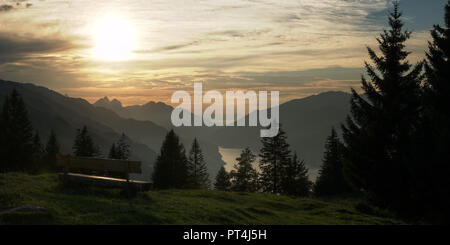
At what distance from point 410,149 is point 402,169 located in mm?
1958

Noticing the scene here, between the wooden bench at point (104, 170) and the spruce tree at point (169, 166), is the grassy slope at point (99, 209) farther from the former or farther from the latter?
the spruce tree at point (169, 166)

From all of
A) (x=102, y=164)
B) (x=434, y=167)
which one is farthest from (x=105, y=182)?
(x=434, y=167)

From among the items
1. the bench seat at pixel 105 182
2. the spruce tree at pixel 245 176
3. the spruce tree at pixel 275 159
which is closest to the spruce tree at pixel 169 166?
the spruce tree at pixel 275 159

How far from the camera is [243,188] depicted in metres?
58.2

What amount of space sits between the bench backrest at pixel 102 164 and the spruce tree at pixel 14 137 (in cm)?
3563

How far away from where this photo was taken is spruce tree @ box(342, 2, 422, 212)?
20.2 metres

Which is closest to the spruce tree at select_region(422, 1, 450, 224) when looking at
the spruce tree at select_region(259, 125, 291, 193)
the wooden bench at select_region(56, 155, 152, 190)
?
Result: the wooden bench at select_region(56, 155, 152, 190)

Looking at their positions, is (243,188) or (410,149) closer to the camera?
(410,149)

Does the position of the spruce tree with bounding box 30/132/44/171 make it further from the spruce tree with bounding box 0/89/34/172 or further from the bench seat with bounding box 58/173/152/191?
the bench seat with bounding box 58/173/152/191

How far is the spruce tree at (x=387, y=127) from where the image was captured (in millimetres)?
20234

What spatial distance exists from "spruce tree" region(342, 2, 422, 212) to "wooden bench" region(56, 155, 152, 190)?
48.4ft
